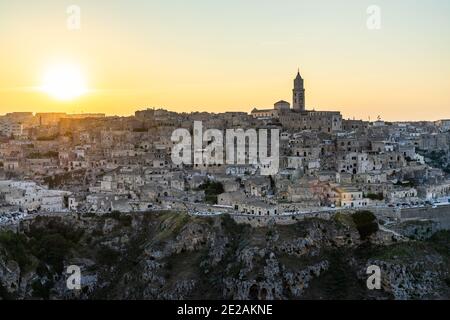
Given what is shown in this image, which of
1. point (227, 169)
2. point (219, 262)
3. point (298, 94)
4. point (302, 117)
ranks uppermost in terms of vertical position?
point (298, 94)

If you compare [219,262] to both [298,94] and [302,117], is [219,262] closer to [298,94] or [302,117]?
[302,117]

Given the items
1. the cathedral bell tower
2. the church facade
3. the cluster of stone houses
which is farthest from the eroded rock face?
the cathedral bell tower

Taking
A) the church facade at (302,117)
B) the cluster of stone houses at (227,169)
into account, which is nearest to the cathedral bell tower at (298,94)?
the church facade at (302,117)

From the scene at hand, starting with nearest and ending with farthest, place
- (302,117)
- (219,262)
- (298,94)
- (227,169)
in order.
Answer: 1. (219,262)
2. (227,169)
3. (302,117)
4. (298,94)

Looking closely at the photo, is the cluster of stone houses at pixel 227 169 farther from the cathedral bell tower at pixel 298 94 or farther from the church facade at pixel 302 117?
the cathedral bell tower at pixel 298 94

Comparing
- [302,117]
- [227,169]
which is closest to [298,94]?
[302,117]
